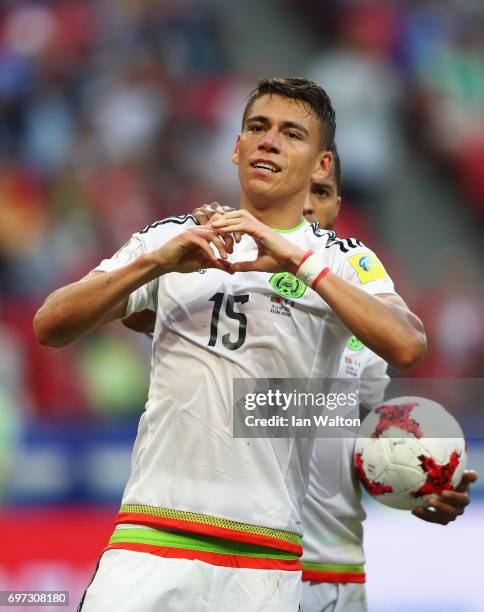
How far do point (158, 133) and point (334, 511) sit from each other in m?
7.96

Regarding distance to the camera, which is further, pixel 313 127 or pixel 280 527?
pixel 313 127

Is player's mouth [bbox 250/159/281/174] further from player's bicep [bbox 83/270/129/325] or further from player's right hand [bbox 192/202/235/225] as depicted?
player's bicep [bbox 83/270/129/325]

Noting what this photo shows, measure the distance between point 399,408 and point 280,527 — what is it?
0.84 meters

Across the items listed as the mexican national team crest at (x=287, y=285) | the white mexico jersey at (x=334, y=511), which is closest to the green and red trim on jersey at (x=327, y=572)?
the white mexico jersey at (x=334, y=511)

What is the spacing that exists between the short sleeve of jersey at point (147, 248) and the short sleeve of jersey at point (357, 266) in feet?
1.79

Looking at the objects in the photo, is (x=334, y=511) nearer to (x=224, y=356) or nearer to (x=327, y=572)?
(x=327, y=572)

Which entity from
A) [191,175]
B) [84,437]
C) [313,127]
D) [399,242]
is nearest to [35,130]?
[191,175]

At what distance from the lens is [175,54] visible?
44.4ft

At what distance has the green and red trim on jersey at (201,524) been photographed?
13.0 ft

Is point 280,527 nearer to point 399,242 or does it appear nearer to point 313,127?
point 313,127

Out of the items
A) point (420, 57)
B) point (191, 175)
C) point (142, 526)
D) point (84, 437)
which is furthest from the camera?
point (420, 57)

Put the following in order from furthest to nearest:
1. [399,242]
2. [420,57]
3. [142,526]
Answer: [420,57]
[399,242]
[142,526]

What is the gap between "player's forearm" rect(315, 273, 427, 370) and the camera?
388 centimetres

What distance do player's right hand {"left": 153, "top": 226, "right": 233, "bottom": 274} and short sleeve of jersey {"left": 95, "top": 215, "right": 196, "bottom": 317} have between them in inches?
11.6
